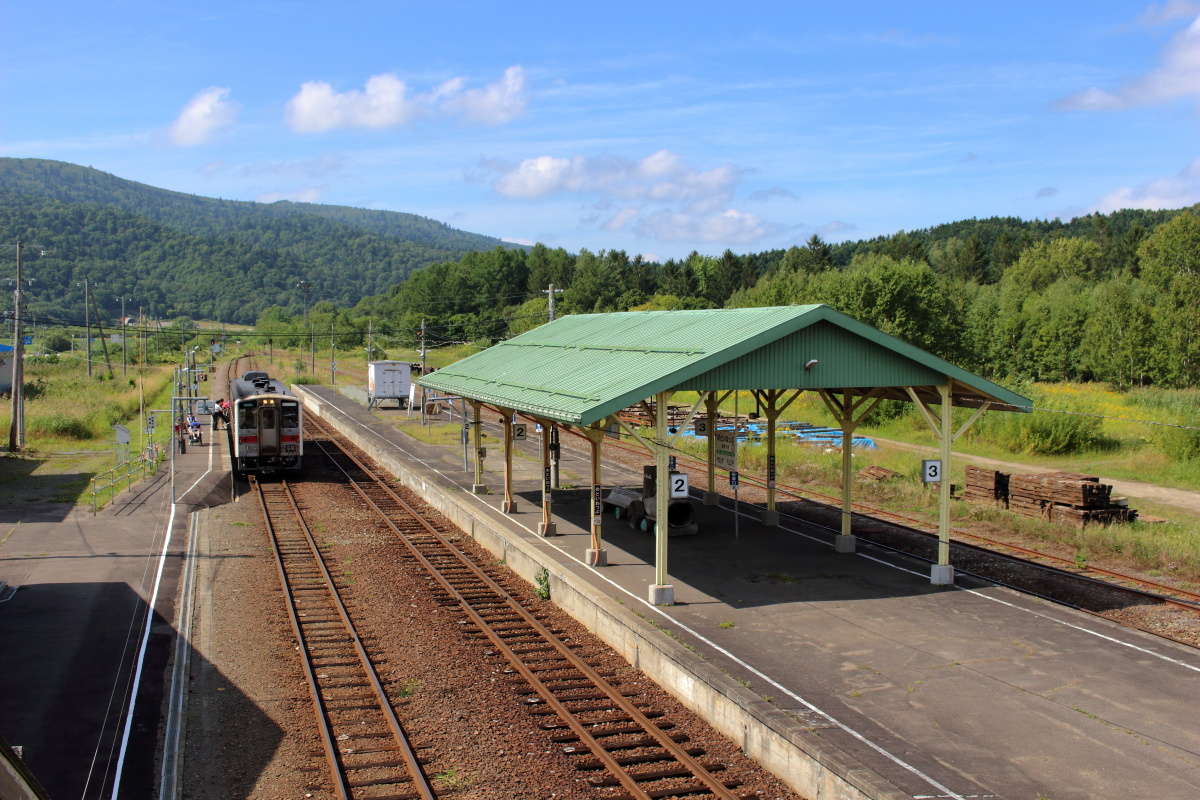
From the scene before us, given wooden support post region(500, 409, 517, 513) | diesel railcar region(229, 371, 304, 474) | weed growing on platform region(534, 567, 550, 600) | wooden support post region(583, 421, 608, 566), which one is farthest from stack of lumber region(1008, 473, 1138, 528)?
diesel railcar region(229, 371, 304, 474)

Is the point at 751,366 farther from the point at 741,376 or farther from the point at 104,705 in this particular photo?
the point at 104,705

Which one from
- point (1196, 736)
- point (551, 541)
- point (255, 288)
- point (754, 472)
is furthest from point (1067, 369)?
point (255, 288)

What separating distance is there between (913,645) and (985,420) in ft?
80.0

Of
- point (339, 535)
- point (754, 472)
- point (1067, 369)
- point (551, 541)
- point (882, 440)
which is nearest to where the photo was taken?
point (551, 541)

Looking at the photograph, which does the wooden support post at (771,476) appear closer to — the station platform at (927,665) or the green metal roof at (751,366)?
the station platform at (927,665)

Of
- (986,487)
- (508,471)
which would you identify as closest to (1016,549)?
(986,487)

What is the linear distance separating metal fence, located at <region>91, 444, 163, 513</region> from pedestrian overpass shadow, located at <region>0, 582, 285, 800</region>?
9.80m

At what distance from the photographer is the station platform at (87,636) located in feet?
29.6

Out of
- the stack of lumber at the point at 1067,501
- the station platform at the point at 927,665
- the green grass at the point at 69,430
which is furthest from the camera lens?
the green grass at the point at 69,430

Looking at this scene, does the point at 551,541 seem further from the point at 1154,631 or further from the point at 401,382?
the point at 401,382

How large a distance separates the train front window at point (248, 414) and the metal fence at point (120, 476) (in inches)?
134

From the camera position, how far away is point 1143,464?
92.3 feet

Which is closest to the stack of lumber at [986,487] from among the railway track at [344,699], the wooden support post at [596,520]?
the wooden support post at [596,520]

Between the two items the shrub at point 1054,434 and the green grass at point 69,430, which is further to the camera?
the shrub at point 1054,434
